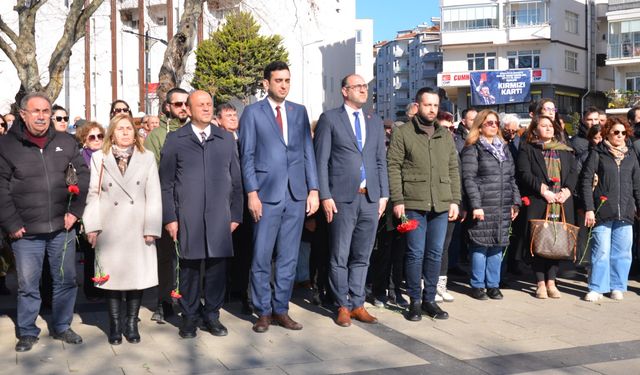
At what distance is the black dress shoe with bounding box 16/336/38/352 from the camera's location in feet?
21.1

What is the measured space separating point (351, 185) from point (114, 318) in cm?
239

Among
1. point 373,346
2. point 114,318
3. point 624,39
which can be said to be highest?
point 624,39

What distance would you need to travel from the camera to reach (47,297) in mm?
8273

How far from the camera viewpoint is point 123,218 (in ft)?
22.0

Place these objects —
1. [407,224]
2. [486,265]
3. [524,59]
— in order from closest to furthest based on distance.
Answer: [407,224] < [486,265] < [524,59]

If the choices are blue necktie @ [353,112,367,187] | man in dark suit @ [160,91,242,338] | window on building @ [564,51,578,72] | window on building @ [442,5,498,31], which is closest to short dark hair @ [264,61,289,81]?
man in dark suit @ [160,91,242,338]

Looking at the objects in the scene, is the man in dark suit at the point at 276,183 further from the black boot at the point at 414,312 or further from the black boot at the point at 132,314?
the black boot at the point at 414,312

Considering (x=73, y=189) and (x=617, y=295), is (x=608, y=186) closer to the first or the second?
(x=617, y=295)

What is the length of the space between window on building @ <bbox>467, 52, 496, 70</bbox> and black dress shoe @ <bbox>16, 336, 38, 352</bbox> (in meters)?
60.4

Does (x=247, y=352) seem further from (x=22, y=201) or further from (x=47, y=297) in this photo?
(x=47, y=297)

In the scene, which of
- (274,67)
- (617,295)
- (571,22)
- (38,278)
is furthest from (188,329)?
A: (571,22)

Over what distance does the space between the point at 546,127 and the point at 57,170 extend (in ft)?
17.2

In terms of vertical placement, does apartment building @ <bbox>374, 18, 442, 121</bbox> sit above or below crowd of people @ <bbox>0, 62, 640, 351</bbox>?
above

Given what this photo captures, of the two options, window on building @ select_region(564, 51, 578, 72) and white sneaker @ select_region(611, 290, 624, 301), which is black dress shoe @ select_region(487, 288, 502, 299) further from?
window on building @ select_region(564, 51, 578, 72)
